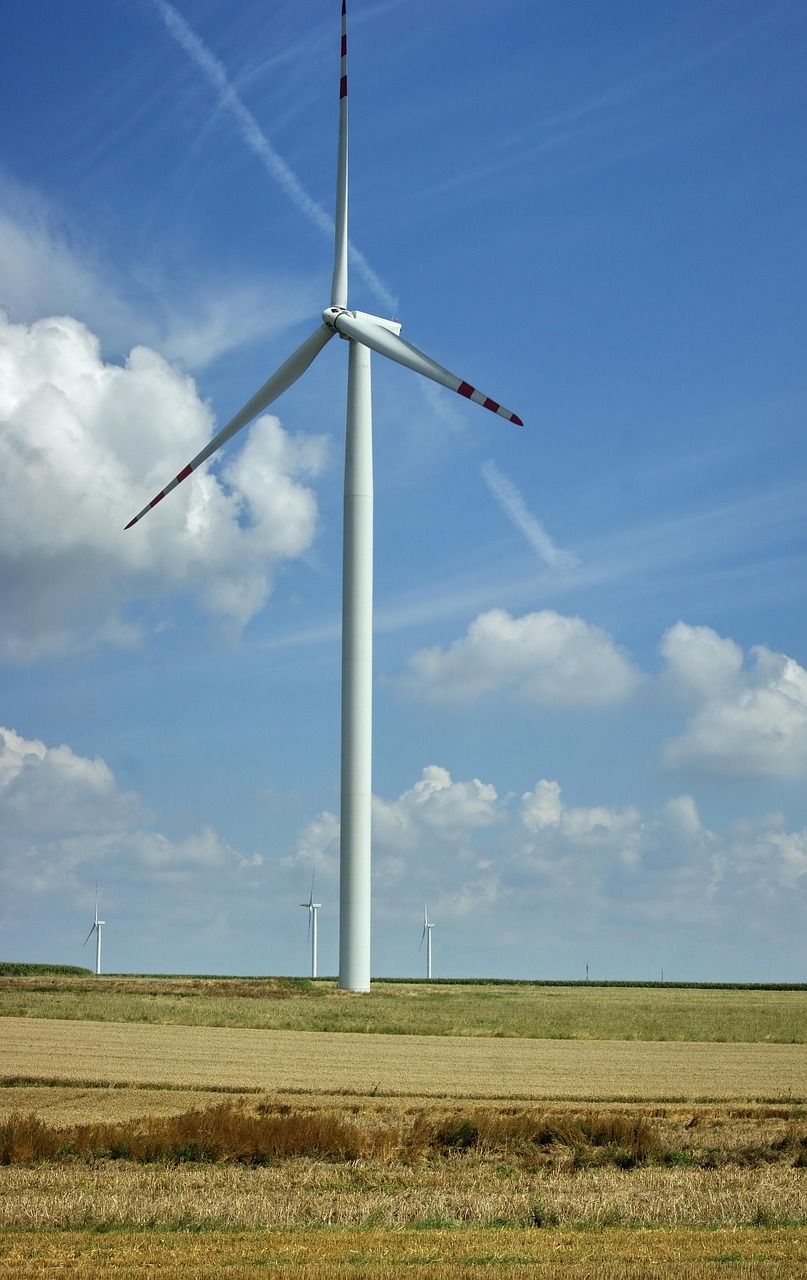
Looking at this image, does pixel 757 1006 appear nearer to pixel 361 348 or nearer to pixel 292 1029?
pixel 292 1029

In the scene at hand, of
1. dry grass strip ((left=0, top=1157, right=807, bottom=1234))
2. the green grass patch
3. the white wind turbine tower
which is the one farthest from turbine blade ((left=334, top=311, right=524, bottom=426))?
dry grass strip ((left=0, top=1157, right=807, bottom=1234))

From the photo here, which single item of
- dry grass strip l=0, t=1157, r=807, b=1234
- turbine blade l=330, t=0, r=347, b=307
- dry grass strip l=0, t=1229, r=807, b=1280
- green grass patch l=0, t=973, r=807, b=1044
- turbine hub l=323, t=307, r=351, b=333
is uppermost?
turbine blade l=330, t=0, r=347, b=307

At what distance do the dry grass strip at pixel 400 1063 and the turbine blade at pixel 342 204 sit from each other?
40943 mm

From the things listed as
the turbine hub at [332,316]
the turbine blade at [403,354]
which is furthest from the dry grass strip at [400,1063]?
the turbine hub at [332,316]

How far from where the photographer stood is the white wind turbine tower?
68.0 meters

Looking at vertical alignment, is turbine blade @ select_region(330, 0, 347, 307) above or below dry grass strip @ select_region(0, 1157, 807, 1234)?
above

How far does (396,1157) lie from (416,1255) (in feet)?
26.7

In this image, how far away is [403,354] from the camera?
224 ft

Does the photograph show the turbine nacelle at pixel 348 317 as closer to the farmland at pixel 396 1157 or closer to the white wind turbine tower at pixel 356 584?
the white wind turbine tower at pixel 356 584

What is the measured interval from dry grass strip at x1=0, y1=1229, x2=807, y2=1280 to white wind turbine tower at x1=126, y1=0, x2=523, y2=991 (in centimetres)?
5151

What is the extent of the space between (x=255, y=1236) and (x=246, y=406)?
58240mm

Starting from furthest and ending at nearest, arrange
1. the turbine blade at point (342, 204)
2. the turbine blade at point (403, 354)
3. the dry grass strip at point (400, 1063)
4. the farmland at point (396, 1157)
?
the turbine blade at point (342, 204) → the turbine blade at point (403, 354) → the dry grass strip at point (400, 1063) → the farmland at point (396, 1157)

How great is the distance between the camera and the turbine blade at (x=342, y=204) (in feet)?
241

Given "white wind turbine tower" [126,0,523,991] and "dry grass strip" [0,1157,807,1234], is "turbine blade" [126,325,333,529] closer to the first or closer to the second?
"white wind turbine tower" [126,0,523,991]
